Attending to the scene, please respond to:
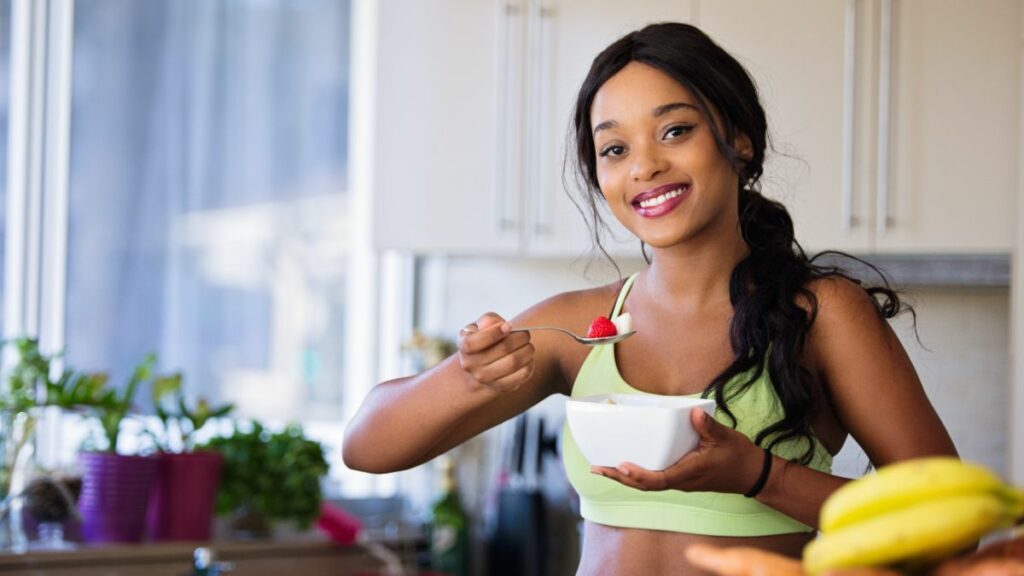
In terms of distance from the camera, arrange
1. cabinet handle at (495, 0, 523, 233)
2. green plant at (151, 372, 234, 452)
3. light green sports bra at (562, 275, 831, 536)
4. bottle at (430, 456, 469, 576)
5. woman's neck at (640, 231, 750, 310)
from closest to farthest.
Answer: light green sports bra at (562, 275, 831, 536) < woman's neck at (640, 231, 750, 310) < green plant at (151, 372, 234, 452) < cabinet handle at (495, 0, 523, 233) < bottle at (430, 456, 469, 576)

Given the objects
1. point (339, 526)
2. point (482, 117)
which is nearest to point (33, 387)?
point (339, 526)

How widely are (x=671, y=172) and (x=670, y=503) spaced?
34 centimetres

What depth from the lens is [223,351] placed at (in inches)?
133

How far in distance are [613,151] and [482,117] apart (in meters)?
1.53

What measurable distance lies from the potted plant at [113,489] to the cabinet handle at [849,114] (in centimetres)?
149

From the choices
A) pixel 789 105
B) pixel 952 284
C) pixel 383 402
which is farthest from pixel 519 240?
pixel 383 402

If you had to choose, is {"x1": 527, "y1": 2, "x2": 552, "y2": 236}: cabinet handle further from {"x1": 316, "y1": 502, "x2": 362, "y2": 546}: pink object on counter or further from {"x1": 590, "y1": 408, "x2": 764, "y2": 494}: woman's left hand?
{"x1": 590, "y1": 408, "x2": 764, "y2": 494}: woman's left hand

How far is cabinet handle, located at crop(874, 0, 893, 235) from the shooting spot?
2467mm

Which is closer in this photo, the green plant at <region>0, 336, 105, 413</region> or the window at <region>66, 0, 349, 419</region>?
the green plant at <region>0, 336, 105, 413</region>

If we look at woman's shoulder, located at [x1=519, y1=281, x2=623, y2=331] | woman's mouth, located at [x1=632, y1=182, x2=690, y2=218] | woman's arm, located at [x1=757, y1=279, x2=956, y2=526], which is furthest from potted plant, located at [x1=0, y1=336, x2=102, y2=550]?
woman's arm, located at [x1=757, y1=279, x2=956, y2=526]

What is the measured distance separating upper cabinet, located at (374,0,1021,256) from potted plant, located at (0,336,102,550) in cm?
77

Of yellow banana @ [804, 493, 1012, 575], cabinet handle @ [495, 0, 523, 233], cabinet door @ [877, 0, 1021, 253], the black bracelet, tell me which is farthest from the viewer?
cabinet handle @ [495, 0, 523, 233]

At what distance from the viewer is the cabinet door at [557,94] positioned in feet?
9.07

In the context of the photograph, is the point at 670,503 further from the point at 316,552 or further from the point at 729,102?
the point at 316,552
